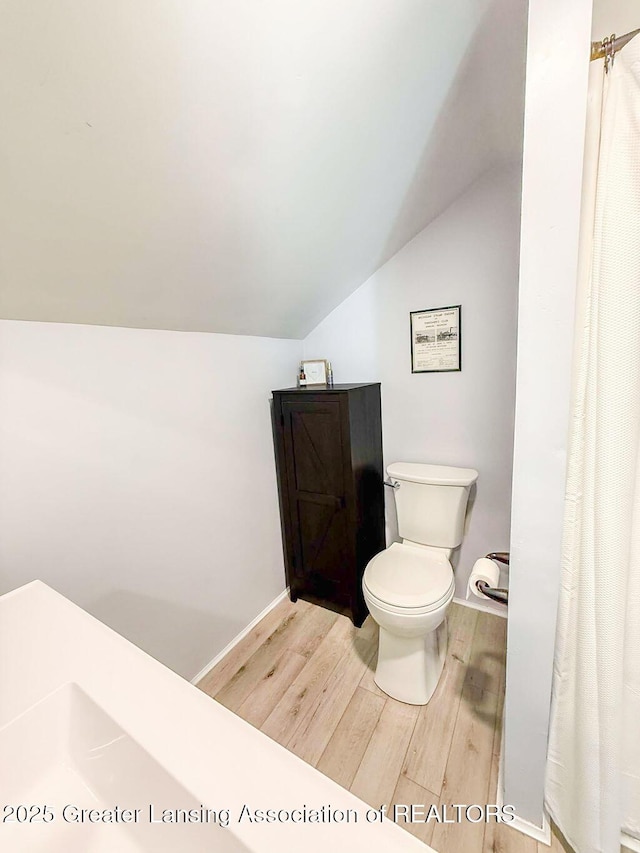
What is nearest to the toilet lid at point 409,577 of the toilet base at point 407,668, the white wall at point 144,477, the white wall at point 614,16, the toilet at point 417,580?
the toilet at point 417,580

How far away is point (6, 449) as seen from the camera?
1.01m

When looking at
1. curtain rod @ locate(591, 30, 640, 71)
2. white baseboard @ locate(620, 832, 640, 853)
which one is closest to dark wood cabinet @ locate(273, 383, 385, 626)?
white baseboard @ locate(620, 832, 640, 853)

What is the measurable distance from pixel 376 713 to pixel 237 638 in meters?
0.76

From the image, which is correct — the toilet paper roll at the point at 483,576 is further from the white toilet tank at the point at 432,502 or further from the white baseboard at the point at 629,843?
the white baseboard at the point at 629,843

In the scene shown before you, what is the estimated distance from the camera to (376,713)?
55.5 inches

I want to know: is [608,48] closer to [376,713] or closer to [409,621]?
[409,621]

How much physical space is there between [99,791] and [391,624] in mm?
1054

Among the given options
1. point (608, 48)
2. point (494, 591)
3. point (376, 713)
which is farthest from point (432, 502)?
point (608, 48)

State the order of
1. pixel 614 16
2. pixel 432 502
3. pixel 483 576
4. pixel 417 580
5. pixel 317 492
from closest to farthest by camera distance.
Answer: pixel 614 16 < pixel 483 576 < pixel 417 580 < pixel 432 502 < pixel 317 492

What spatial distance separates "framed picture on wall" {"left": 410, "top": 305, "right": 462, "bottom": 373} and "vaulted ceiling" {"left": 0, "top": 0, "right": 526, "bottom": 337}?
542mm

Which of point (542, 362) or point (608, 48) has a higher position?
point (608, 48)

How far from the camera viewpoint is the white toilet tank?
5.53 ft

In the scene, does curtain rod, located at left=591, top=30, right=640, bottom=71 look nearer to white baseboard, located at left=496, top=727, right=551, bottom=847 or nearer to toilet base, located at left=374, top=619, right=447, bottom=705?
toilet base, located at left=374, top=619, right=447, bottom=705

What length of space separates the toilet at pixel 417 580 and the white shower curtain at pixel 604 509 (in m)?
0.49
